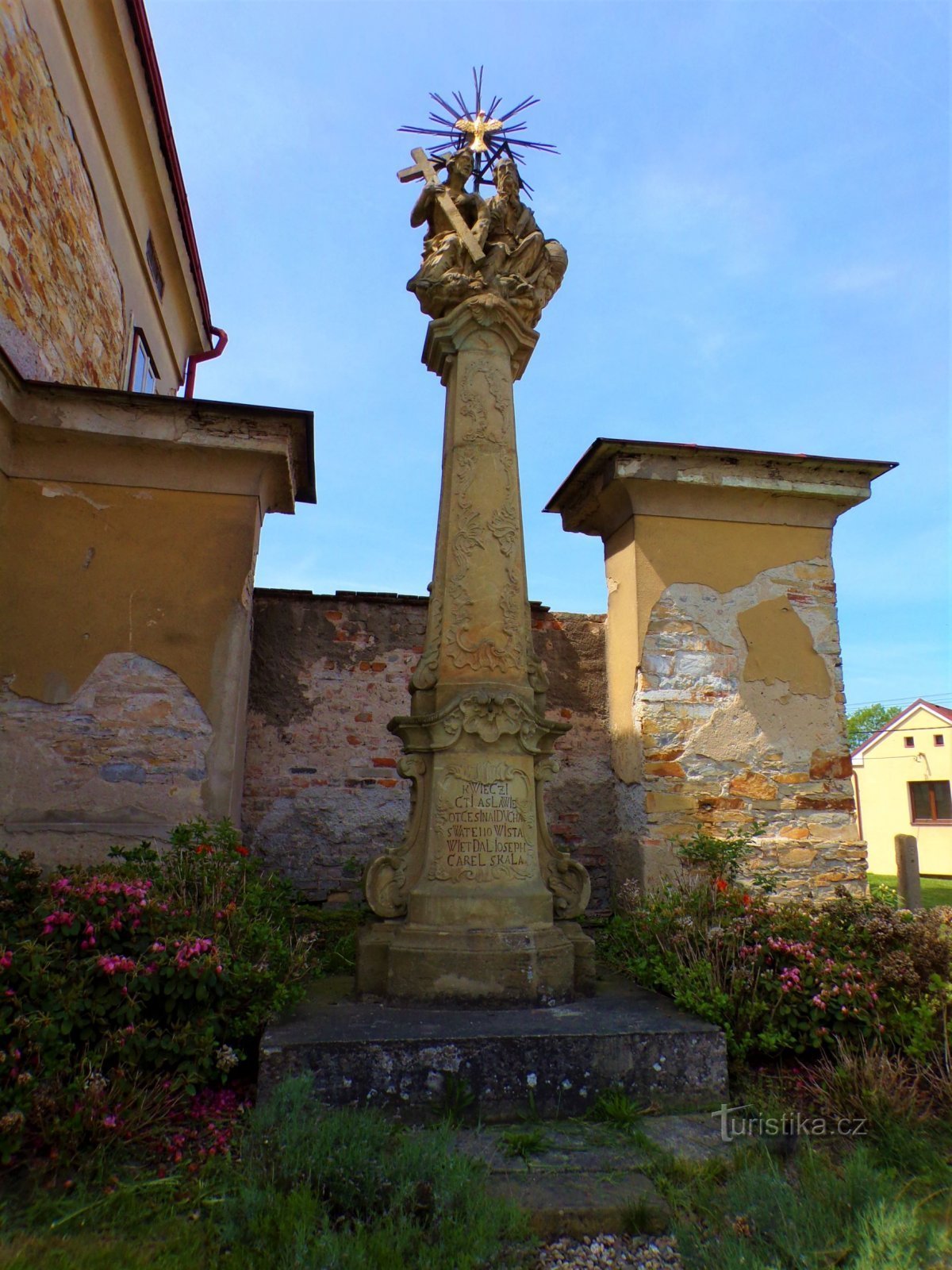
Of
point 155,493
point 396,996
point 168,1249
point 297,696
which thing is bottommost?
point 168,1249

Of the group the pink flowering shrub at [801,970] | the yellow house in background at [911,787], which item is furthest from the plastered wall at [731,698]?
the yellow house in background at [911,787]

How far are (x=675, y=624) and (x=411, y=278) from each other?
119 inches

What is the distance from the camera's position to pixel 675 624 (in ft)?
19.5

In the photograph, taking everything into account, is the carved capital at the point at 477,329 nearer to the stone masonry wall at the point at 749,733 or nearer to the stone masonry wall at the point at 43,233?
the stone masonry wall at the point at 749,733

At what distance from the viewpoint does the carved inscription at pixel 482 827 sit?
406cm

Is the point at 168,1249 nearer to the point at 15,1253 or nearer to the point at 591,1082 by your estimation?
the point at 15,1253

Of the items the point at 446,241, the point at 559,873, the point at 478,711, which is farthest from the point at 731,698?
the point at 446,241

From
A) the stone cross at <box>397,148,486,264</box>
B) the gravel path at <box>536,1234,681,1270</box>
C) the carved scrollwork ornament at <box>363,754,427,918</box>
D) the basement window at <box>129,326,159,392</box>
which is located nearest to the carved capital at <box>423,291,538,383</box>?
the stone cross at <box>397,148,486,264</box>

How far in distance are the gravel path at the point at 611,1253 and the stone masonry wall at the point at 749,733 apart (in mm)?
3161

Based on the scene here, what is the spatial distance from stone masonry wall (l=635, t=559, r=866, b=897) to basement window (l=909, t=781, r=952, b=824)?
1844 centimetres

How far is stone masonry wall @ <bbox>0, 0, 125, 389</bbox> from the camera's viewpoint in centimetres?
566

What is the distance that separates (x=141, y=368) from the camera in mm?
9664

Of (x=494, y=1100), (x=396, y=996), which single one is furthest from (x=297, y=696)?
(x=494, y=1100)

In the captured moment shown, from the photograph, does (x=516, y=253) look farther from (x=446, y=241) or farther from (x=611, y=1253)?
(x=611, y=1253)
